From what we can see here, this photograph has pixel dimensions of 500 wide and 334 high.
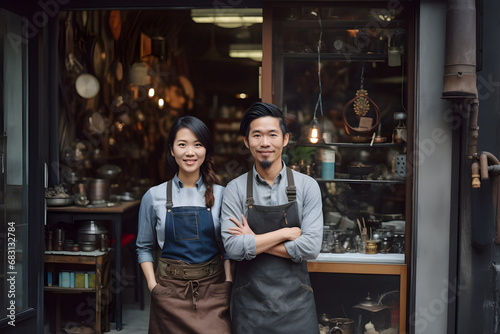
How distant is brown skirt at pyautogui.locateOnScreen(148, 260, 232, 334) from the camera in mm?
3137

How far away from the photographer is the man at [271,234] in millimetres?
3018

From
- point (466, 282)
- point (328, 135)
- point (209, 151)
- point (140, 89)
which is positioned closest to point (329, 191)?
point (328, 135)

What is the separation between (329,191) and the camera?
460 cm

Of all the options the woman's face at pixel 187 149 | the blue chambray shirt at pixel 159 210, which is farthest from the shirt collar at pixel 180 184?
the woman's face at pixel 187 149

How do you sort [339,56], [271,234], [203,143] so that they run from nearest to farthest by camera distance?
[271,234] → [203,143] → [339,56]

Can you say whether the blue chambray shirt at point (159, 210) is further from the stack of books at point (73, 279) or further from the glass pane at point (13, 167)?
the stack of books at point (73, 279)

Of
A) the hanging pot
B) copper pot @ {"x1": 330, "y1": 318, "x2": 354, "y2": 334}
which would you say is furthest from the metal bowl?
copper pot @ {"x1": 330, "y1": 318, "x2": 354, "y2": 334}

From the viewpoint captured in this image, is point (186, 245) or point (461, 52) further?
point (461, 52)

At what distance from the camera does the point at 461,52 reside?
3.66m

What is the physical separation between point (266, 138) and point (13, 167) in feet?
7.40

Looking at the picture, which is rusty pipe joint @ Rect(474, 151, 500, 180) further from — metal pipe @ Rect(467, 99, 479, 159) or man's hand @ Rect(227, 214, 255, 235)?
man's hand @ Rect(227, 214, 255, 235)

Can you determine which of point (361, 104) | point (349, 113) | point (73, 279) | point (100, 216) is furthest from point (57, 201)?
point (361, 104)

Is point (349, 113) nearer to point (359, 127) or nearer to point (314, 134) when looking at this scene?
point (359, 127)

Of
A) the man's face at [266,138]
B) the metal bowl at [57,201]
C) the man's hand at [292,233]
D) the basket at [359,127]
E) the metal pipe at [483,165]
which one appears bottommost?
the metal bowl at [57,201]
